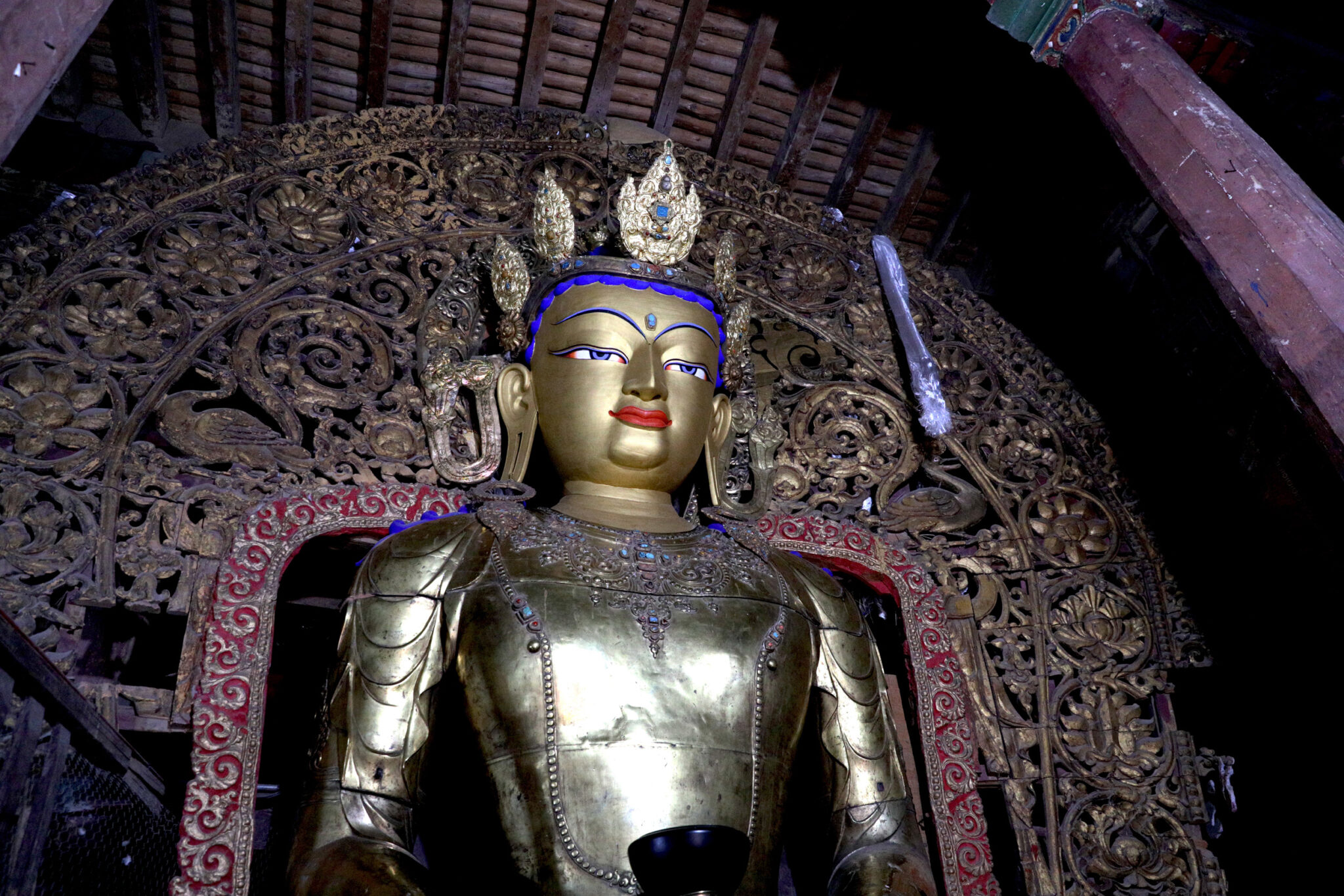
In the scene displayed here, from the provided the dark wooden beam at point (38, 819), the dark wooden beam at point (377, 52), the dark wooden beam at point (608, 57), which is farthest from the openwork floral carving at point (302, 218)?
the dark wooden beam at point (38, 819)

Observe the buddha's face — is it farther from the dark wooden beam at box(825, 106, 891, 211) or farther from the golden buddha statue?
the dark wooden beam at box(825, 106, 891, 211)

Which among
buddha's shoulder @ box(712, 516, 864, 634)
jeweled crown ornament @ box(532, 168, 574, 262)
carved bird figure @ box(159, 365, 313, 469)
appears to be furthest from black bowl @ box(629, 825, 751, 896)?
jeweled crown ornament @ box(532, 168, 574, 262)

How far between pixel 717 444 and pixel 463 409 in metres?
0.89

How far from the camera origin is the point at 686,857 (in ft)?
6.91

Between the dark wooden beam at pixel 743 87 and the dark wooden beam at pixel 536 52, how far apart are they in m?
0.77

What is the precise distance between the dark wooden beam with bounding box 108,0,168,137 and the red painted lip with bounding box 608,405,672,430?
238 cm

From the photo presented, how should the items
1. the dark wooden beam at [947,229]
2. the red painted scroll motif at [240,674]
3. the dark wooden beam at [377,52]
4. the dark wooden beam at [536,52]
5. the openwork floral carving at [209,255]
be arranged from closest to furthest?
the red painted scroll motif at [240,674] → the openwork floral carving at [209,255] → the dark wooden beam at [377,52] → the dark wooden beam at [536,52] → the dark wooden beam at [947,229]

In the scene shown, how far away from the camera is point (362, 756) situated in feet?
9.56

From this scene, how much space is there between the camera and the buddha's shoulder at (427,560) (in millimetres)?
3189

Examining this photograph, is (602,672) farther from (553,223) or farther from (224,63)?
(224,63)

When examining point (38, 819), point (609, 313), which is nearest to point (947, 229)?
point (609, 313)

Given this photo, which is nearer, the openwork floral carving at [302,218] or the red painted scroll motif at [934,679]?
the red painted scroll motif at [934,679]

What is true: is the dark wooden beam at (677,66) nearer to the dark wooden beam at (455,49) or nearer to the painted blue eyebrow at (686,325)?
the dark wooden beam at (455,49)

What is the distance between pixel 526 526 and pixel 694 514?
792 mm
